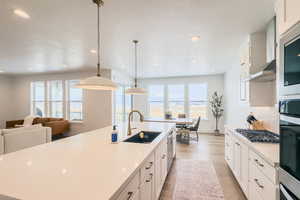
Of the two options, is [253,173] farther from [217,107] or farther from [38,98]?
[38,98]

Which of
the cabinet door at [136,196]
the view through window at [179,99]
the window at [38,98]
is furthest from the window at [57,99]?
the cabinet door at [136,196]

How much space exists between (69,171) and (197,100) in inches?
268

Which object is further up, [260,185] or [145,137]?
[145,137]

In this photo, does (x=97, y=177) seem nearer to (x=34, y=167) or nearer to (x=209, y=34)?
(x=34, y=167)

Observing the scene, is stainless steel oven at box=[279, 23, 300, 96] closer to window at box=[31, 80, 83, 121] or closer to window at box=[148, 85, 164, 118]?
window at box=[31, 80, 83, 121]

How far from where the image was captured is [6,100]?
7.12m

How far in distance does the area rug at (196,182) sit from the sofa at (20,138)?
348cm

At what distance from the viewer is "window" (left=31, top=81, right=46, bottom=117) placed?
23.0 ft

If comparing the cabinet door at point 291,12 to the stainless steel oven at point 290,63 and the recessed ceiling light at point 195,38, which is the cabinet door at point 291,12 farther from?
the recessed ceiling light at point 195,38

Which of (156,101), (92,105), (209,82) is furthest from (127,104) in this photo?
(209,82)

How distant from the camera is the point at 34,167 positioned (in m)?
1.16

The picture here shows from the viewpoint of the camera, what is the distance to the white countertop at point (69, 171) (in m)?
0.82

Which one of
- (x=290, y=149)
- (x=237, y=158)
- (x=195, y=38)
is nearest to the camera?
(x=290, y=149)

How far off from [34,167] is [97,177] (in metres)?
0.59
